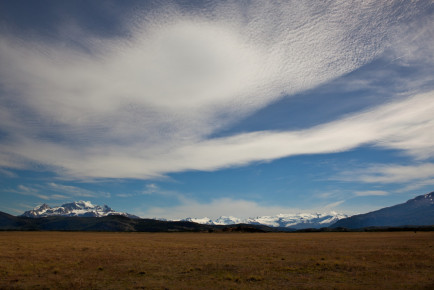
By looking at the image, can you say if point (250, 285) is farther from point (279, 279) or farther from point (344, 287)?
point (344, 287)

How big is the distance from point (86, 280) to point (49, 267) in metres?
8.45

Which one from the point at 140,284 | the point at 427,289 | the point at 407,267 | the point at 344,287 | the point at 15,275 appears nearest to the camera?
the point at 427,289

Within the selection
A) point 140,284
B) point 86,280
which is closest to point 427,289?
point 140,284

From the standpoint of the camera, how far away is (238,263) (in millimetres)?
28938

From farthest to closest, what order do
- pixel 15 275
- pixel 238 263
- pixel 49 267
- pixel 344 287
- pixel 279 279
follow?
1. pixel 238 263
2. pixel 49 267
3. pixel 15 275
4. pixel 279 279
5. pixel 344 287

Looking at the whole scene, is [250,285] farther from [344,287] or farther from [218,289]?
[344,287]

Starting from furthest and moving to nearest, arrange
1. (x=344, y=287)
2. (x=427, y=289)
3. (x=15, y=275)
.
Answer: (x=15, y=275), (x=344, y=287), (x=427, y=289)

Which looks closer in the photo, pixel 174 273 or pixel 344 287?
pixel 344 287

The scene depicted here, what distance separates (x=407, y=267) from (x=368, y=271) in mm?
4543

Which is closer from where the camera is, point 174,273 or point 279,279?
point 279,279

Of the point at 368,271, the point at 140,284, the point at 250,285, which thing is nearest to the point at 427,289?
the point at 368,271

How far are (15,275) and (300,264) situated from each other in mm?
25585

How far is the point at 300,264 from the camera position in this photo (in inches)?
1089

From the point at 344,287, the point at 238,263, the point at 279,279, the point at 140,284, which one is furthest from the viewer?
the point at 238,263
